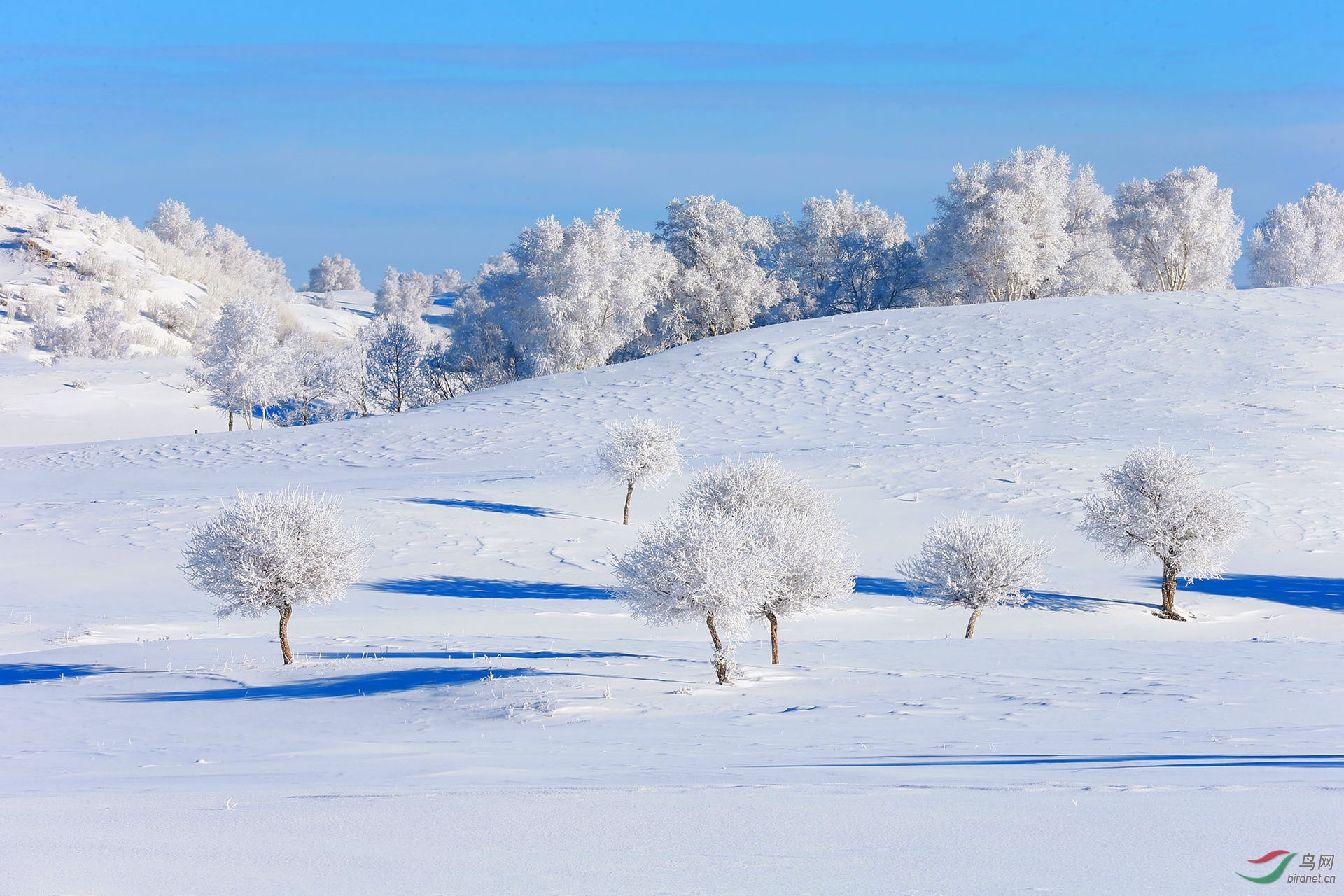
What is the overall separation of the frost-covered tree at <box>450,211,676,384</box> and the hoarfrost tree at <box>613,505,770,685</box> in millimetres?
51173

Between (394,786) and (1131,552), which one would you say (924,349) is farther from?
(394,786)

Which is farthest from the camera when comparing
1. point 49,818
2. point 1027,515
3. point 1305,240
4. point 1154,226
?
point 1305,240

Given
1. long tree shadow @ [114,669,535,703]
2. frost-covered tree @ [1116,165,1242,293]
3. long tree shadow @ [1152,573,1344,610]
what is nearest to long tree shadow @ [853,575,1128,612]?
long tree shadow @ [1152,573,1344,610]

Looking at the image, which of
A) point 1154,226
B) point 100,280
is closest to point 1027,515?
point 1154,226

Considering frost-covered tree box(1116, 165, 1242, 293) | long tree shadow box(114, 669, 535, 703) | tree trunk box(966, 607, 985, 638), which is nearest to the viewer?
long tree shadow box(114, 669, 535, 703)

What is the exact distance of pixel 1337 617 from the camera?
81.7ft

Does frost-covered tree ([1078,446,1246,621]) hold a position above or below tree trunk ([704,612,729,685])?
above

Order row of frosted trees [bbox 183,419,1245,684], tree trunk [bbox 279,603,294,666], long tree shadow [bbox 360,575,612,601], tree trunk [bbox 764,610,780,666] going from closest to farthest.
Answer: row of frosted trees [bbox 183,419,1245,684] < tree trunk [bbox 279,603,294,666] < tree trunk [bbox 764,610,780,666] < long tree shadow [bbox 360,575,612,601]

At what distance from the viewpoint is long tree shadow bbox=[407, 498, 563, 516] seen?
34.7 m

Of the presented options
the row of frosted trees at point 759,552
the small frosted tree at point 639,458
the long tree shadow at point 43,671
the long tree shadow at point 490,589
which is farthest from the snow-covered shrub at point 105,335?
the long tree shadow at point 43,671

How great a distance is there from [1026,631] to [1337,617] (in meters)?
7.82

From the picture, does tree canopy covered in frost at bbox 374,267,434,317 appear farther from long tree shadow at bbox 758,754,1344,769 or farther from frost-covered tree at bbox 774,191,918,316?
long tree shadow at bbox 758,754,1344,769

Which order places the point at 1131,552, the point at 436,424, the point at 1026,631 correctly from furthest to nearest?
the point at 436,424
the point at 1131,552
the point at 1026,631

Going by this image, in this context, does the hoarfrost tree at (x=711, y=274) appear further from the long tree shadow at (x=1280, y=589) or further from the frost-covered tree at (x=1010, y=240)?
the long tree shadow at (x=1280, y=589)
